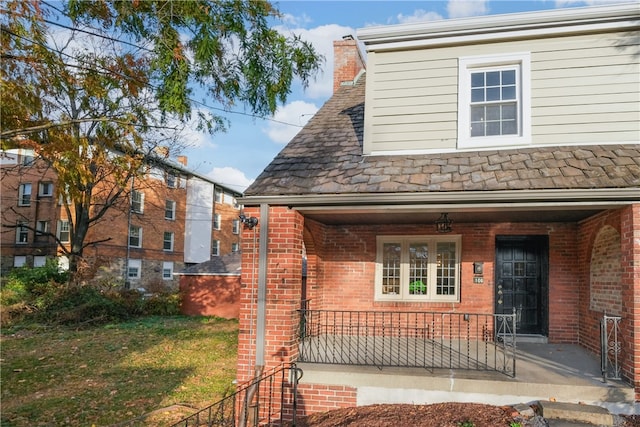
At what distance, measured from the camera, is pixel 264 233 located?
703cm

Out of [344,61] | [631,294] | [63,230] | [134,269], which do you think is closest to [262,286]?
[631,294]

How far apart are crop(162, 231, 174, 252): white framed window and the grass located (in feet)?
52.3

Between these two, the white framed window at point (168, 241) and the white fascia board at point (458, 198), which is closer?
the white fascia board at point (458, 198)

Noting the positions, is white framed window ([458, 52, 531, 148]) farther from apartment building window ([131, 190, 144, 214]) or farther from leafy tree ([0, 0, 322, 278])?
apartment building window ([131, 190, 144, 214])

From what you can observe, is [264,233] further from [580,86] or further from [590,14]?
[590,14]

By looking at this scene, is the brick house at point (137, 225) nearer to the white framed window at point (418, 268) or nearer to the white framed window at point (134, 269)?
the white framed window at point (134, 269)

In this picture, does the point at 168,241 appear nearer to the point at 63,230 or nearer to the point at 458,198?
the point at 63,230

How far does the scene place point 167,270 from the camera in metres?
31.1

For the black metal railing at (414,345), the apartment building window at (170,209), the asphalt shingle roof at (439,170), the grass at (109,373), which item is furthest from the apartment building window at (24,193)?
the asphalt shingle roof at (439,170)

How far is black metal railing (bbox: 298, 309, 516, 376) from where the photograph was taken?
6898 mm

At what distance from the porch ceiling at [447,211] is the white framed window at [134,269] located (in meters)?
21.6

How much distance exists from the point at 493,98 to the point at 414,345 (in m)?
4.66

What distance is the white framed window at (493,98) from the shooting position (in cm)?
735

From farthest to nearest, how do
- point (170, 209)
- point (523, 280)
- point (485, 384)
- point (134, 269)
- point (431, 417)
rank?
point (170, 209) → point (134, 269) → point (523, 280) → point (485, 384) → point (431, 417)
